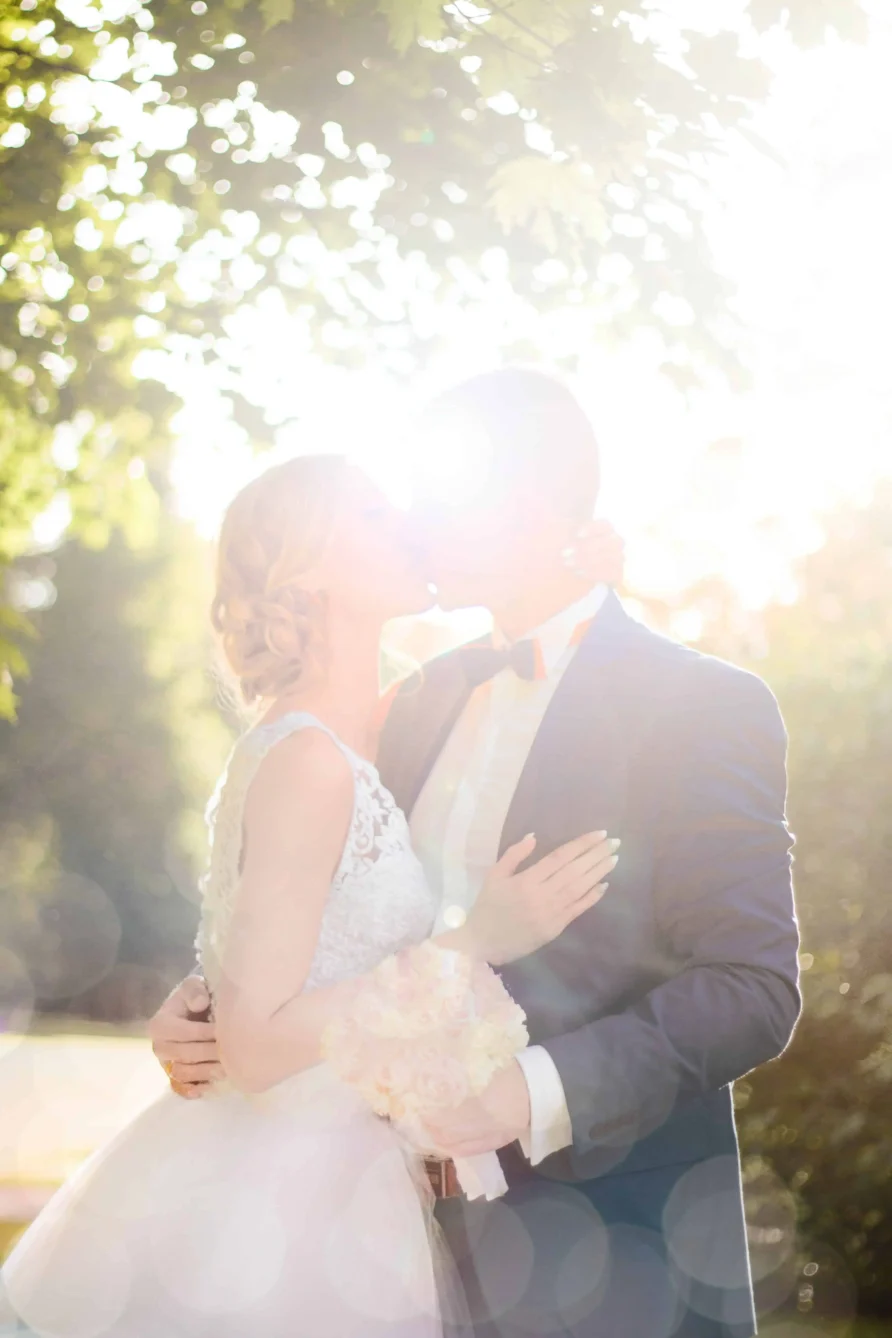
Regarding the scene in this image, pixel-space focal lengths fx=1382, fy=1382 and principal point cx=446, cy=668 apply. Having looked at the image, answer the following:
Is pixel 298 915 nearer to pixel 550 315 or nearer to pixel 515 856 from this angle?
pixel 515 856

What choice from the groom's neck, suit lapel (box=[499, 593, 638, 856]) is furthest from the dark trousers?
the groom's neck

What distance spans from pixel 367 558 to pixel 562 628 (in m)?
0.68

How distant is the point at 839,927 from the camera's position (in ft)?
24.8

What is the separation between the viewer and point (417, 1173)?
12.2ft

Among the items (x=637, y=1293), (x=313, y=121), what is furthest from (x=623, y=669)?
(x=313, y=121)

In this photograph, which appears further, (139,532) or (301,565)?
(139,532)

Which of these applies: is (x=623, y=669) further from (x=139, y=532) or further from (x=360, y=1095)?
(x=139, y=532)

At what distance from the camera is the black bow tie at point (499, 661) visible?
413 centimetres

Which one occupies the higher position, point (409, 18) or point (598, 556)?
point (409, 18)

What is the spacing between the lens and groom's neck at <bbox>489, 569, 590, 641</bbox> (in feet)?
14.0

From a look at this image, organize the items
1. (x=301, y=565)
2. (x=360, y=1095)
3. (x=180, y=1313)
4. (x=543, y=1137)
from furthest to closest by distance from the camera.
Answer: (x=301, y=565) → (x=360, y=1095) → (x=180, y=1313) → (x=543, y=1137)

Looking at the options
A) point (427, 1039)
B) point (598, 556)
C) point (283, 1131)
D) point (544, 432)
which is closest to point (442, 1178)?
point (283, 1131)

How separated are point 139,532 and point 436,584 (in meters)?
2.32

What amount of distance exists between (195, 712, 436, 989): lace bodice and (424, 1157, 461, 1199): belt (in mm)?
547
